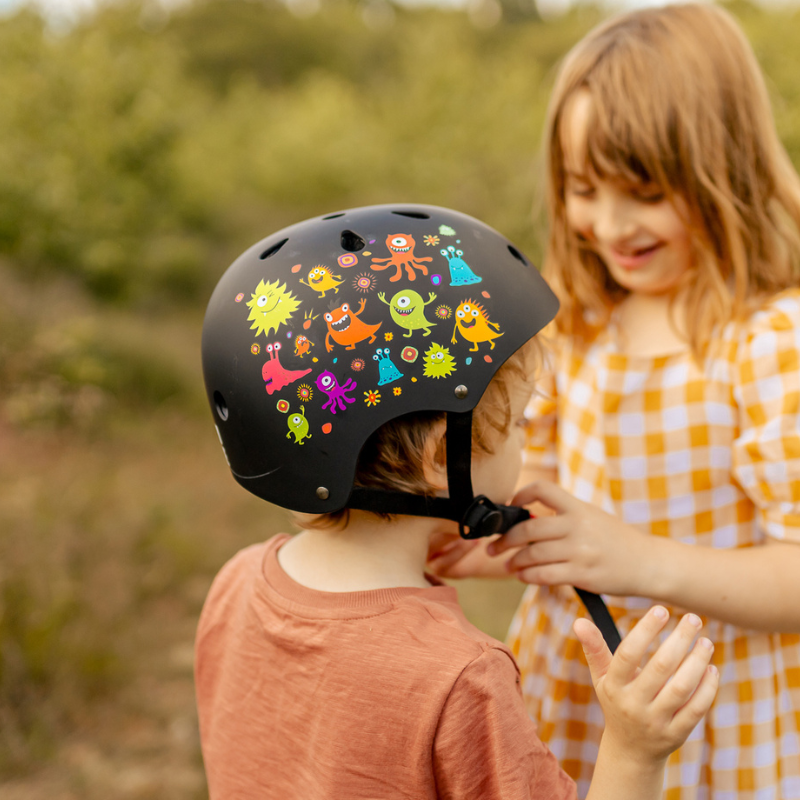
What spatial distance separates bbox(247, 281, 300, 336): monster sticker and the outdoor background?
1364mm

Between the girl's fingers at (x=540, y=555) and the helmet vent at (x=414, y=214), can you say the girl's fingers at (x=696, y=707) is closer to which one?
the girl's fingers at (x=540, y=555)

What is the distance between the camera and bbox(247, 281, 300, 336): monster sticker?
4.68 ft

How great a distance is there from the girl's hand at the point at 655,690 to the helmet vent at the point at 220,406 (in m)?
0.87

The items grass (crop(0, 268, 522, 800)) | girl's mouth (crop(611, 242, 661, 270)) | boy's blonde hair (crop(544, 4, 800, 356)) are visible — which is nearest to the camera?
boy's blonde hair (crop(544, 4, 800, 356))

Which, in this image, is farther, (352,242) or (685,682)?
(352,242)

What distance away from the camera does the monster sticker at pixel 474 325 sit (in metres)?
1.42

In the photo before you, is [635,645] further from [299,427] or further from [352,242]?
[352,242]

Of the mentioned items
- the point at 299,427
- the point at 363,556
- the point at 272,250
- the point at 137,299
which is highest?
the point at 272,250

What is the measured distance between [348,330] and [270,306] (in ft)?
0.61

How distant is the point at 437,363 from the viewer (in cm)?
140

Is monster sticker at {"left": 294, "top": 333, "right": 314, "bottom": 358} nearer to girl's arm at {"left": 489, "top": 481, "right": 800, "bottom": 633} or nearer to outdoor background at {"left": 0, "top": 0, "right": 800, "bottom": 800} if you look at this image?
girl's arm at {"left": 489, "top": 481, "right": 800, "bottom": 633}

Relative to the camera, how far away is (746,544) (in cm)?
180

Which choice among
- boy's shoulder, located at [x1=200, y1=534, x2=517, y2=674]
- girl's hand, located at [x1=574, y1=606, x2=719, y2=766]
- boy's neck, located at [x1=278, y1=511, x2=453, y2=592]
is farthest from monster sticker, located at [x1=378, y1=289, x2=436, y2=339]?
girl's hand, located at [x1=574, y1=606, x2=719, y2=766]

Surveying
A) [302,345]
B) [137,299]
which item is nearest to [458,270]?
[302,345]
